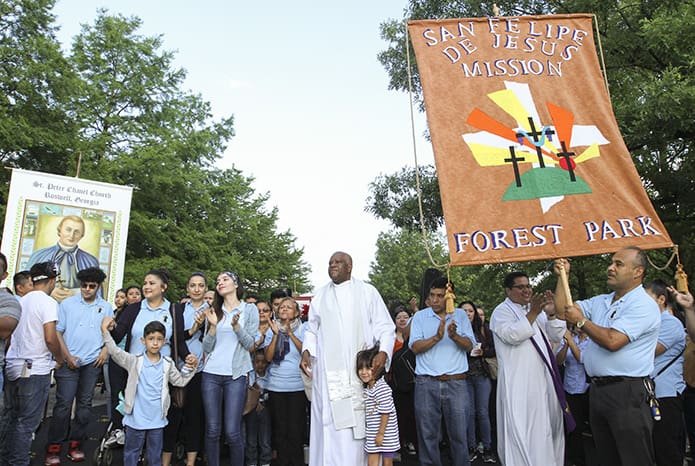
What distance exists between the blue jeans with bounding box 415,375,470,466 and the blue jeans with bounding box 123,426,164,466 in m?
2.44

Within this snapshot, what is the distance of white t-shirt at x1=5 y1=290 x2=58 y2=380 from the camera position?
514cm

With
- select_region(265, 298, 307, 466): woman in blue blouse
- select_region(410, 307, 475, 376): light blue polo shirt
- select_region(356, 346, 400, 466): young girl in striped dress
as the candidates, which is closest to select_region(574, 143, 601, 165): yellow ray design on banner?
select_region(410, 307, 475, 376): light blue polo shirt

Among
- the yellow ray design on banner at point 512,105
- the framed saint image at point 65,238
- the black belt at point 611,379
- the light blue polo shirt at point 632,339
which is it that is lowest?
the black belt at point 611,379

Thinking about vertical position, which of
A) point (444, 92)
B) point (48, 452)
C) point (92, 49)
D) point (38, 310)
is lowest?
point (48, 452)

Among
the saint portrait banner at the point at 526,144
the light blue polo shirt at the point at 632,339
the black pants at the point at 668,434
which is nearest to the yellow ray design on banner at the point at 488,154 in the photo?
the saint portrait banner at the point at 526,144

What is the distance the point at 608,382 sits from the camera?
155 inches

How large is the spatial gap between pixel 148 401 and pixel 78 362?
120 cm

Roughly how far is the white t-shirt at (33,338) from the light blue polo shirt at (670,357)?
18.1ft

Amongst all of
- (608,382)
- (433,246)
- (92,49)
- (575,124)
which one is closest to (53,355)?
(608,382)

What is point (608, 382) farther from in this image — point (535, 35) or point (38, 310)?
point (38, 310)

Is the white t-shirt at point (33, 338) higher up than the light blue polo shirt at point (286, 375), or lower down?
higher up

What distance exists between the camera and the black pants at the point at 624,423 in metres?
3.75

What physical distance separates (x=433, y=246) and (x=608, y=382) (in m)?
49.3

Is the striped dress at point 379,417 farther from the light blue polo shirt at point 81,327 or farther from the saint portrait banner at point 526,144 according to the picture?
the light blue polo shirt at point 81,327
